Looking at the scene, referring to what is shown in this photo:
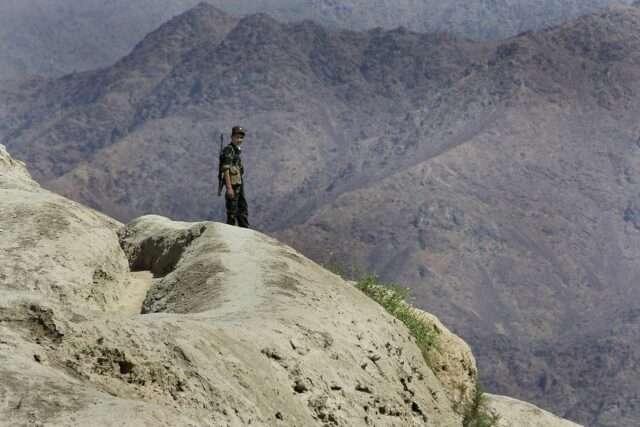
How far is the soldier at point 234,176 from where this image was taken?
22.5 meters

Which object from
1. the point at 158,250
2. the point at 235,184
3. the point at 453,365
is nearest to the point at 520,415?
the point at 453,365

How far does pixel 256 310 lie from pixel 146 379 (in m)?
4.20

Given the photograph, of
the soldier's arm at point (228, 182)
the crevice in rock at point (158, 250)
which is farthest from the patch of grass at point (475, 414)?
the soldier's arm at point (228, 182)

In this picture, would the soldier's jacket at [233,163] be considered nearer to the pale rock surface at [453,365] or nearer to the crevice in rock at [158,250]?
the crevice in rock at [158,250]

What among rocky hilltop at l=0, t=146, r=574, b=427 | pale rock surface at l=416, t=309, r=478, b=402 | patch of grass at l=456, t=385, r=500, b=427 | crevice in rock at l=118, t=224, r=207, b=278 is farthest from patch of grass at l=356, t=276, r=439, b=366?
crevice in rock at l=118, t=224, r=207, b=278

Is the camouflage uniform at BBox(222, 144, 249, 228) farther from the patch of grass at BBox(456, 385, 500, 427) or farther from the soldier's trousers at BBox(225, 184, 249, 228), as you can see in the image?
the patch of grass at BBox(456, 385, 500, 427)

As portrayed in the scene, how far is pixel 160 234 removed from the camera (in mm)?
21594

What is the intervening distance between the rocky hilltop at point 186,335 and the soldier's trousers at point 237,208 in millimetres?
1285

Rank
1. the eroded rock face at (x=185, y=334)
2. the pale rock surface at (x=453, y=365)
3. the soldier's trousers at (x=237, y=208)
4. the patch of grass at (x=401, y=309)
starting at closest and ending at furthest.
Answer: the eroded rock face at (x=185, y=334) < the patch of grass at (x=401, y=309) < the pale rock surface at (x=453, y=365) < the soldier's trousers at (x=237, y=208)

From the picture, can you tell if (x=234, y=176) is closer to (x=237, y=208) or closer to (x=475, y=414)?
(x=237, y=208)

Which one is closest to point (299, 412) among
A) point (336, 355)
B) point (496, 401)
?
point (336, 355)

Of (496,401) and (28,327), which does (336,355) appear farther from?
(496,401)

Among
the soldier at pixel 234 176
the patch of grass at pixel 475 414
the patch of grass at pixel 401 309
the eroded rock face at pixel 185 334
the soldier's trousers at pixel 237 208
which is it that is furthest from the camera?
the soldier's trousers at pixel 237 208

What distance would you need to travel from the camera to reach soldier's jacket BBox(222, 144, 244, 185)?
2261cm
